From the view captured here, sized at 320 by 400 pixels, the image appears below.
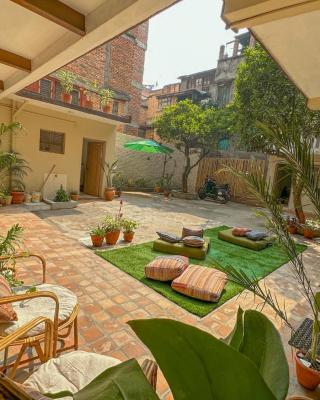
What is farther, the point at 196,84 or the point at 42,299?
the point at 196,84

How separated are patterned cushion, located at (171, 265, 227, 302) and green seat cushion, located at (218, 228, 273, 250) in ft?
8.12

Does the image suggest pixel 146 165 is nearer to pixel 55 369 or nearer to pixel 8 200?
pixel 8 200

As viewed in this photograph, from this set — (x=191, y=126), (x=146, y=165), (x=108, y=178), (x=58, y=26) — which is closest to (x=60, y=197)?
(x=108, y=178)

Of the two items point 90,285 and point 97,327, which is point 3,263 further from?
point 97,327

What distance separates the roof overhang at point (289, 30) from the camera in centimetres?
148

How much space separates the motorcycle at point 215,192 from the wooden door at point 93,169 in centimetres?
588

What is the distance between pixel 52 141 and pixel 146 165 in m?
6.53

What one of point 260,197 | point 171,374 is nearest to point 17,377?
point 171,374

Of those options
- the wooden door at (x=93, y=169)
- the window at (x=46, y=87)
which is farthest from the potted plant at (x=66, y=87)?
the wooden door at (x=93, y=169)

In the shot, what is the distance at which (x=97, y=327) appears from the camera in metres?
2.55

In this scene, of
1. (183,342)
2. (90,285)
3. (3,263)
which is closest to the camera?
(183,342)

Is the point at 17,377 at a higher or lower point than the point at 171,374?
lower

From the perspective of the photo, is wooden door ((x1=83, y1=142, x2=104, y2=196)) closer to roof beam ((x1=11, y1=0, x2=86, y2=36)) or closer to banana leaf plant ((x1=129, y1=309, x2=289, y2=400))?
roof beam ((x1=11, y1=0, x2=86, y2=36))

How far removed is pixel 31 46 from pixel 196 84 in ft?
73.6
